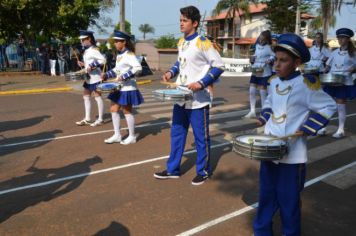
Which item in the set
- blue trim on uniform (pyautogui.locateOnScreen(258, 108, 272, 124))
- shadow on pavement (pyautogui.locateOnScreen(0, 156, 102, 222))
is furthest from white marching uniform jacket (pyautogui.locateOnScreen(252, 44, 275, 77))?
blue trim on uniform (pyautogui.locateOnScreen(258, 108, 272, 124))

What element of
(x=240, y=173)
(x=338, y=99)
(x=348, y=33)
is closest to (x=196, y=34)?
(x=240, y=173)

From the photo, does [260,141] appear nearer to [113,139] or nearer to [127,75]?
[127,75]

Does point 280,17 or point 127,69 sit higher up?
point 280,17

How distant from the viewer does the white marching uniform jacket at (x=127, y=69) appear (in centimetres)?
686

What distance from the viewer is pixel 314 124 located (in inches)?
122

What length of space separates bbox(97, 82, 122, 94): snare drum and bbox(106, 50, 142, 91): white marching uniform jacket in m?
0.13

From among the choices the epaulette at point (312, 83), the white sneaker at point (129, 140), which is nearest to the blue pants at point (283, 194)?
the epaulette at point (312, 83)

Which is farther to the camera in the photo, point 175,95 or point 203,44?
point 203,44

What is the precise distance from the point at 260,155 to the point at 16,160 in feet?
14.9

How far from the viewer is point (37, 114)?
1005 centimetres

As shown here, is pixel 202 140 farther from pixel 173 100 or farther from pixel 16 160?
pixel 16 160

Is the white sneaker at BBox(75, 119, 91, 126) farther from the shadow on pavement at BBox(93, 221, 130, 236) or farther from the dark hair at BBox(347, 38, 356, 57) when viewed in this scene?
the dark hair at BBox(347, 38, 356, 57)

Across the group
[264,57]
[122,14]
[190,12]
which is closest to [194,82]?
[190,12]

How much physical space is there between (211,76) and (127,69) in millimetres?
2482
